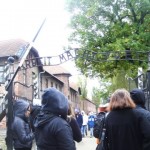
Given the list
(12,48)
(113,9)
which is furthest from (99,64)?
(12,48)

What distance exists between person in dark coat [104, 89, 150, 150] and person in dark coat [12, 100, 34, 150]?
190 cm

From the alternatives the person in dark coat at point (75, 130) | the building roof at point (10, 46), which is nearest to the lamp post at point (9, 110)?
the person in dark coat at point (75, 130)

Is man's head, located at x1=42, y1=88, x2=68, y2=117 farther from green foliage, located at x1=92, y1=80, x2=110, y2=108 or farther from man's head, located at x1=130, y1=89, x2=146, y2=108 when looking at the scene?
green foliage, located at x1=92, y1=80, x2=110, y2=108

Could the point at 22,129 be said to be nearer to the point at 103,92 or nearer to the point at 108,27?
the point at 108,27

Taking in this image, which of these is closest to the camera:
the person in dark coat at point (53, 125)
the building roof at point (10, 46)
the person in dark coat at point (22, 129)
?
the person in dark coat at point (53, 125)

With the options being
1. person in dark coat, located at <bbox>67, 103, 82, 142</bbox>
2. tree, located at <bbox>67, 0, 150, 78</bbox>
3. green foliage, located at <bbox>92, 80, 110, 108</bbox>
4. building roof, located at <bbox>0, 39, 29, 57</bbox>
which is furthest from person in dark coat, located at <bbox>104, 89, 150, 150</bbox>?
building roof, located at <bbox>0, 39, 29, 57</bbox>

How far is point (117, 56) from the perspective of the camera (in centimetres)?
1200

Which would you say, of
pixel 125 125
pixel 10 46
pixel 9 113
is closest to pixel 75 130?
pixel 125 125

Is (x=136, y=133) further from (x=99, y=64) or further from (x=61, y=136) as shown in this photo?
(x=99, y=64)

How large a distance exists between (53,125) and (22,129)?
103 inches

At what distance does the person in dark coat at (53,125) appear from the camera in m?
4.02

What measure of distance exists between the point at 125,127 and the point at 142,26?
2087cm

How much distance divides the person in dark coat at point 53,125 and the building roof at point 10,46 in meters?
27.3

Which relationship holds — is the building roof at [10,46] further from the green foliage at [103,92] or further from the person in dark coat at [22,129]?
the person in dark coat at [22,129]
